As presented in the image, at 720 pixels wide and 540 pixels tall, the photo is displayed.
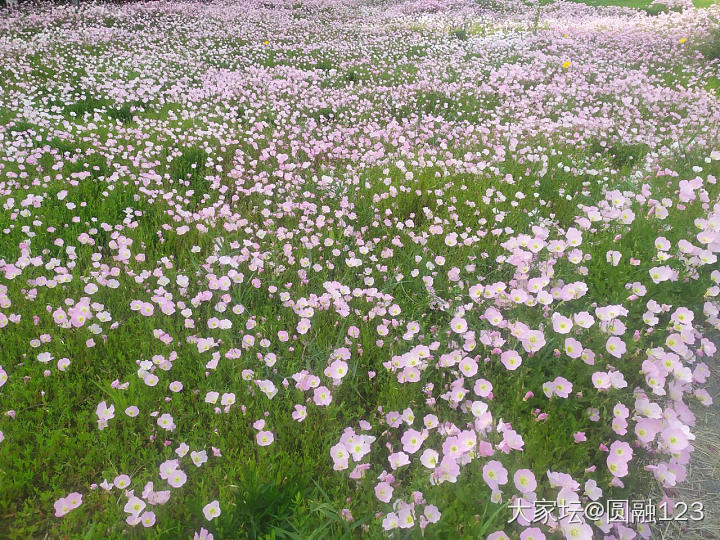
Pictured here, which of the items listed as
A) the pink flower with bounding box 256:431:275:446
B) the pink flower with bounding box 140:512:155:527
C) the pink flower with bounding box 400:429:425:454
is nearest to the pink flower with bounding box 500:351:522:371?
the pink flower with bounding box 400:429:425:454

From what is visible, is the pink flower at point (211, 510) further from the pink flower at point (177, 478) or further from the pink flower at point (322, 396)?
the pink flower at point (322, 396)

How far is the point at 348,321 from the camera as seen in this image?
322 cm

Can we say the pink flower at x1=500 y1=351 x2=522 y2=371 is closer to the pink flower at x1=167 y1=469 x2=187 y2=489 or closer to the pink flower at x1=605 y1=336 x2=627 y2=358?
the pink flower at x1=605 y1=336 x2=627 y2=358

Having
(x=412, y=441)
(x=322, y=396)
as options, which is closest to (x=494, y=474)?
(x=412, y=441)

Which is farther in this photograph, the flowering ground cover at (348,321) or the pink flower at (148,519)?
the flowering ground cover at (348,321)

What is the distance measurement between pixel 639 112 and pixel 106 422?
8.24 meters

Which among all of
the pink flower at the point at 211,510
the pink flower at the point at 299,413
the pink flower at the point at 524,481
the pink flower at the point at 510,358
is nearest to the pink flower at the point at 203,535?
the pink flower at the point at 211,510

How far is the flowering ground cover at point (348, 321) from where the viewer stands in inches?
84.7

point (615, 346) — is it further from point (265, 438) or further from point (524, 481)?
point (265, 438)

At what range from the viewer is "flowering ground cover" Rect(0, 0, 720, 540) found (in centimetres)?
215

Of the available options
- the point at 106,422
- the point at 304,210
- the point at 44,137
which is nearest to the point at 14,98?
the point at 44,137

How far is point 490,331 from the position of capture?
291cm

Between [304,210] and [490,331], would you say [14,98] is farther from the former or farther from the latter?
[490,331]

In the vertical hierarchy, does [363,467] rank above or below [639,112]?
below
